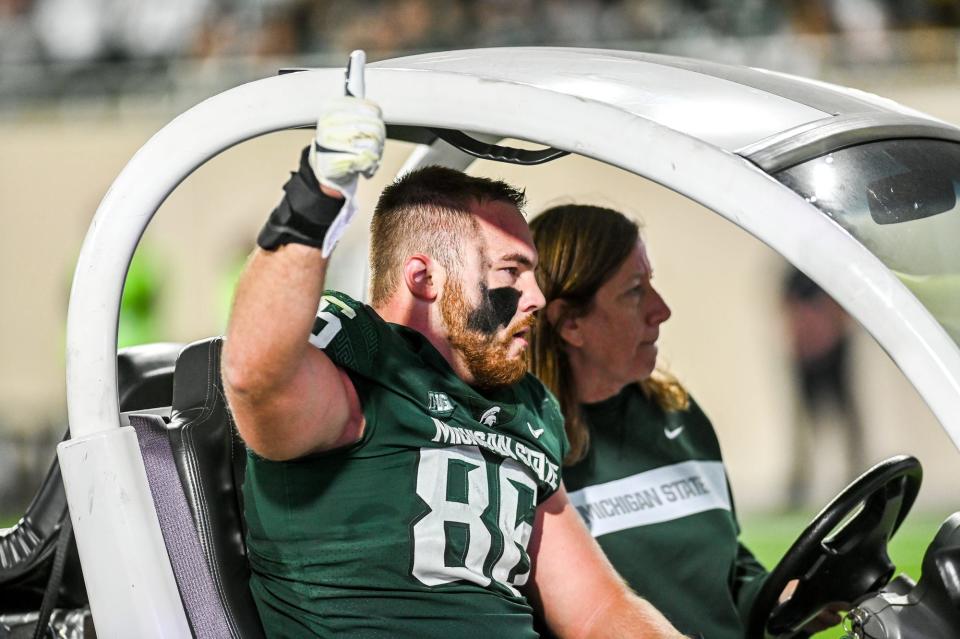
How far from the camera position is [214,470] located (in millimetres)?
2230

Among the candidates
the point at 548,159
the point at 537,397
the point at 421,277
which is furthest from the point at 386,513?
the point at 548,159

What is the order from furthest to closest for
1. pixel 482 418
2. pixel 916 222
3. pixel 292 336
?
pixel 482 418
pixel 916 222
pixel 292 336

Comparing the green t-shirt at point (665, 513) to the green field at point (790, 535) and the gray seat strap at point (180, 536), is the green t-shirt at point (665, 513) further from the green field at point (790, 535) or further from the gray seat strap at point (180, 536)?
the green field at point (790, 535)

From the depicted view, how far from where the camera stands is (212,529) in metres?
2.17

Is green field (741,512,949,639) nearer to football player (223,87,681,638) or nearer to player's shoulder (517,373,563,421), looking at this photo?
player's shoulder (517,373,563,421)

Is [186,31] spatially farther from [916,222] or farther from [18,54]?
[916,222]

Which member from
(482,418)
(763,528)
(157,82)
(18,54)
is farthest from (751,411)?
(482,418)

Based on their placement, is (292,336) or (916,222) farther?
(916,222)

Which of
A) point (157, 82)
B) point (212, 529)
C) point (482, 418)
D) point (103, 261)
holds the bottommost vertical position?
point (212, 529)

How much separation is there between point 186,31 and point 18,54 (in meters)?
1.26

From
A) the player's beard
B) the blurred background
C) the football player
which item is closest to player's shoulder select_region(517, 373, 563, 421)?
the football player

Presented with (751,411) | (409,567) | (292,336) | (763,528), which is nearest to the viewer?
(292,336)

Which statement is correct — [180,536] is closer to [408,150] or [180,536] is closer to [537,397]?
[537,397]

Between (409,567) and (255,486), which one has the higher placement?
(255,486)
